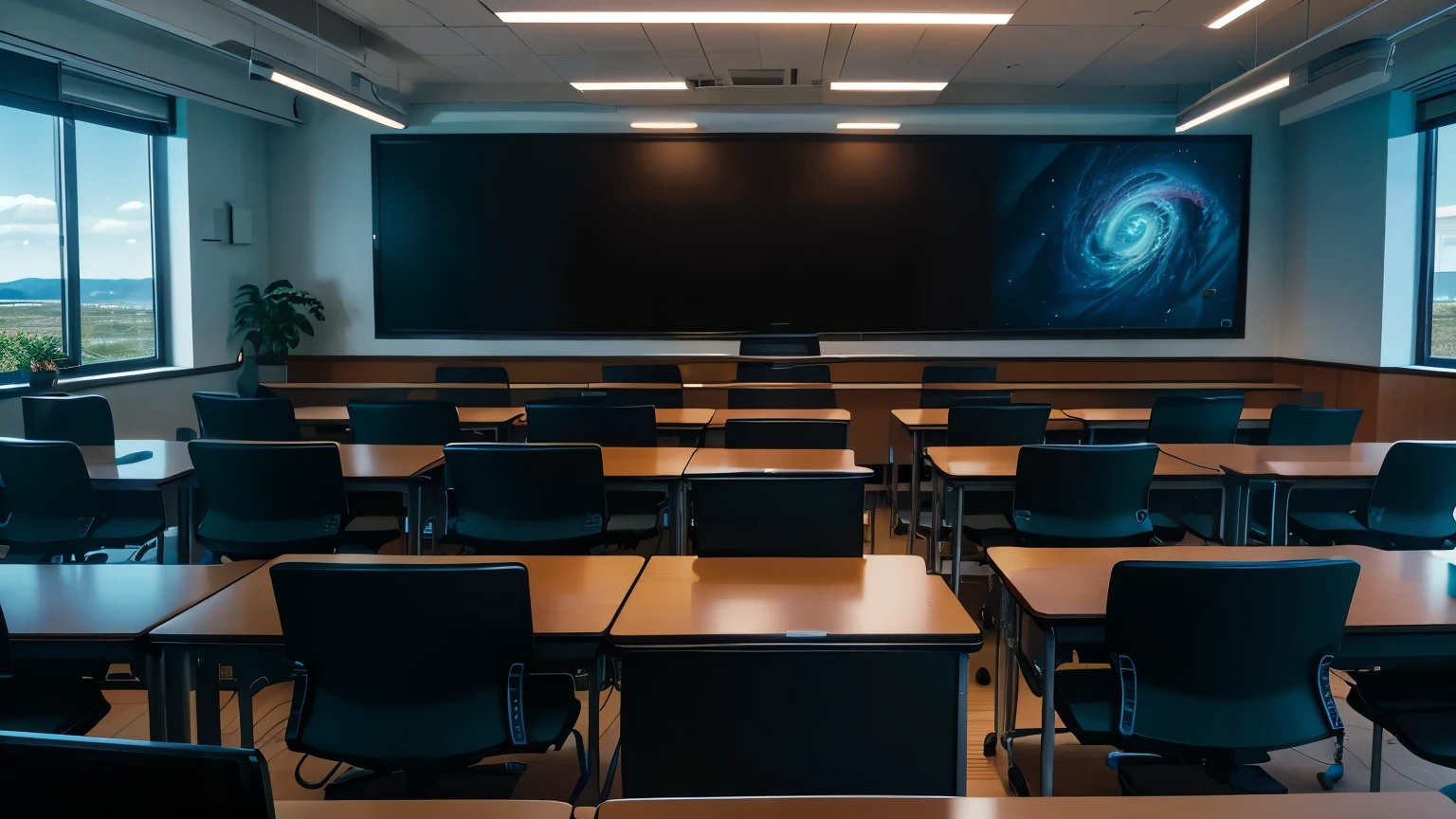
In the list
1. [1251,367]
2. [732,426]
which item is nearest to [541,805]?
[732,426]

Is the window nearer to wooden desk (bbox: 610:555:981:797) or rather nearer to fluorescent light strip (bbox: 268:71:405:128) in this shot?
fluorescent light strip (bbox: 268:71:405:128)

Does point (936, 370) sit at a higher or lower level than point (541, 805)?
higher

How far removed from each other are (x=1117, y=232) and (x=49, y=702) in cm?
774

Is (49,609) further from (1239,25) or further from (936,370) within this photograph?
(1239,25)

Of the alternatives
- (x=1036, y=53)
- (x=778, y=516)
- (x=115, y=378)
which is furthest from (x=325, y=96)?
(x=778, y=516)

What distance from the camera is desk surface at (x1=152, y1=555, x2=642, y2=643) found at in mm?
1860

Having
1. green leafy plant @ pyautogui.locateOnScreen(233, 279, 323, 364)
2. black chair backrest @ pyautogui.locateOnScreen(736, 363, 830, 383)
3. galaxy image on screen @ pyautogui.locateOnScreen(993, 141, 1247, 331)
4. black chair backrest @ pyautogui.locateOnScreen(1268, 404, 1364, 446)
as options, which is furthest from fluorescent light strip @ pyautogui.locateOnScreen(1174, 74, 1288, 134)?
green leafy plant @ pyautogui.locateOnScreen(233, 279, 323, 364)

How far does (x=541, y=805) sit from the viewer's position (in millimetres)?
1191

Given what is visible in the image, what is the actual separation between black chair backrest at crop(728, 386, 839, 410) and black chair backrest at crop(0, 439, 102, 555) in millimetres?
3237

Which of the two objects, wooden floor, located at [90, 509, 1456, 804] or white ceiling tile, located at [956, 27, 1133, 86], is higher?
white ceiling tile, located at [956, 27, 1133, 86]

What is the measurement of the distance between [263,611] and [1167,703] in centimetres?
187

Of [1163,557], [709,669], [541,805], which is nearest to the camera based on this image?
[541,805]

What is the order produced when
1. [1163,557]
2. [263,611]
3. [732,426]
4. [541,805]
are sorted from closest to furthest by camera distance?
1. [541,805]
2. [263,611]
3. [1163,557]
4. [732,426]

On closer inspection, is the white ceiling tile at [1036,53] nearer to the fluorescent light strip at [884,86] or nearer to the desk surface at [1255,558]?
the fluorescent light strip at [884,86]
